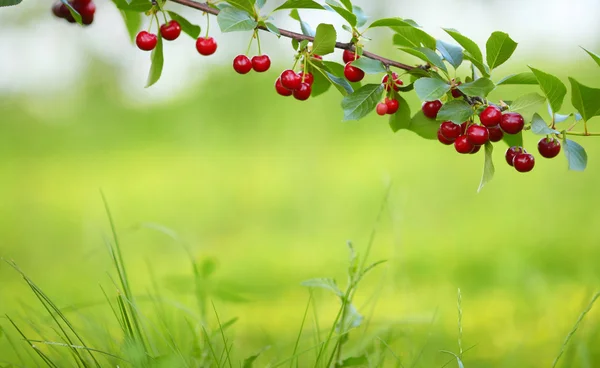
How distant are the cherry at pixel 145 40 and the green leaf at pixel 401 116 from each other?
1.20 ft

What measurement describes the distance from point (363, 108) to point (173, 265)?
66.0 inches

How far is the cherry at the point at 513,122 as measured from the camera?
2.60 feet

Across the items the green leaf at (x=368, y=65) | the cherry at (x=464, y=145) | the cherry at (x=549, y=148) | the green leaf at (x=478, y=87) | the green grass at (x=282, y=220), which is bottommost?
the green grass at (x=282, y=220)

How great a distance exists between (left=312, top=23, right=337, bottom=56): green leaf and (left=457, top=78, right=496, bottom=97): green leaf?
0.56 ft

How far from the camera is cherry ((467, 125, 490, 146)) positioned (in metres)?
0.81

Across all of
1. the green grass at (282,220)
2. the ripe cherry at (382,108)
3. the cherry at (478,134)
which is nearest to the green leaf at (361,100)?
A: the ripe cherry at (382,108)

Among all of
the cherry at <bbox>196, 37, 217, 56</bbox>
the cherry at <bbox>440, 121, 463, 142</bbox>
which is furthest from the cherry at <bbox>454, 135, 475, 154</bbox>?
the cherry at <bbox>196, 37, 217, 56</bbox>

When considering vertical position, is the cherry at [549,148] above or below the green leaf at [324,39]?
below

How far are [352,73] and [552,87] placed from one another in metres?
0.26

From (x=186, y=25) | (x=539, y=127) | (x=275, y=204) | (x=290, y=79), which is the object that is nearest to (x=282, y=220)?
(x=275, y=204)

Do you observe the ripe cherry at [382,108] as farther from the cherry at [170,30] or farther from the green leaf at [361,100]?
the cherry at [170,30]

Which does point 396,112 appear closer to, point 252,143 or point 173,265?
point 173,265

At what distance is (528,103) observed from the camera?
2.65 feet

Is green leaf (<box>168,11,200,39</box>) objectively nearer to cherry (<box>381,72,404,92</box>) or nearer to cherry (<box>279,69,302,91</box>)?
cherry (<box>279,69,302,91</box>)
